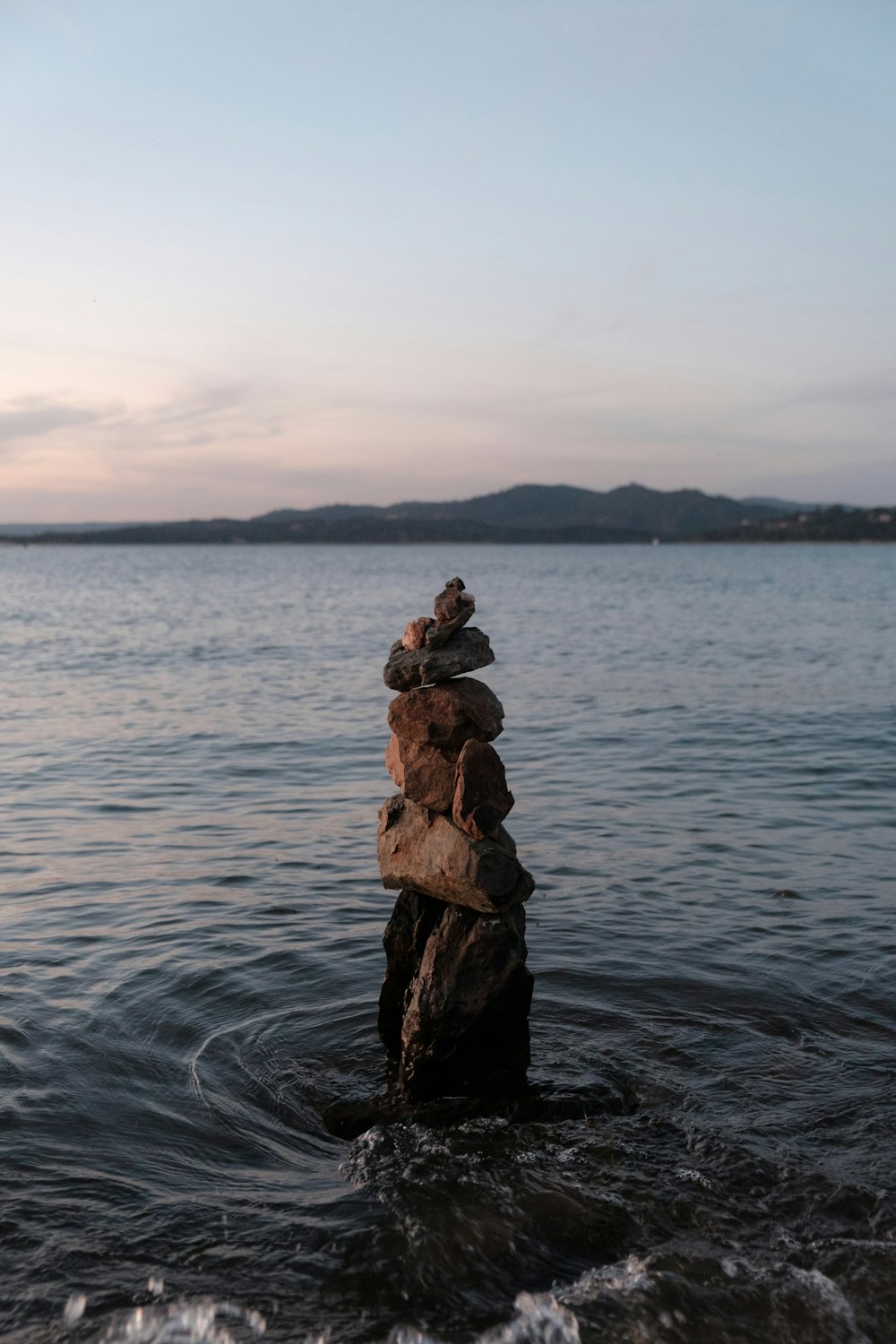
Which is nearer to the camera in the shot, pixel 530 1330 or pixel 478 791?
pixel 530 1330

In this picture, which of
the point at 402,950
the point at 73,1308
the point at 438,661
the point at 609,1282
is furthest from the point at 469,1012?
the point at 73,1308

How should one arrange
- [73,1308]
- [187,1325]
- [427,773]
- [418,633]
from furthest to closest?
[418,633], [427,773], [73,1308], [187,1325]

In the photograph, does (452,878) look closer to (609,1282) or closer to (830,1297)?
(609,1282)

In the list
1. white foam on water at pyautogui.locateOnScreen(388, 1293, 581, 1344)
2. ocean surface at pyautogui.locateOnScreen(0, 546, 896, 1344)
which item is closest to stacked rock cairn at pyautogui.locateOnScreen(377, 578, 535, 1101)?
ocean surface at pyautogui.locateOnScreen(0, 546, 896, 1344)

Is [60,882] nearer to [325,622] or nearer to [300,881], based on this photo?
[300,881]

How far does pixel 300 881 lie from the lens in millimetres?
13891

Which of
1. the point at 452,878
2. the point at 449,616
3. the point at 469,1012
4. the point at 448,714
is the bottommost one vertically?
the point at 469,1012

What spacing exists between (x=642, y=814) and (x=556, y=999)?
24.0ft

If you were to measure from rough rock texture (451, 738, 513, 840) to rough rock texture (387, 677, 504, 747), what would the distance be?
0.14 meters

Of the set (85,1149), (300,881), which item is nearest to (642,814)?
(300,881)

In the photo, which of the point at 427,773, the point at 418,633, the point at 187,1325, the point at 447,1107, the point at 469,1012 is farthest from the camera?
the point at 418,633

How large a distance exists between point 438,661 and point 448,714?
0.40 meters

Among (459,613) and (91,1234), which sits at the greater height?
(459,613)

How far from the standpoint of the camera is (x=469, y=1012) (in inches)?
329
